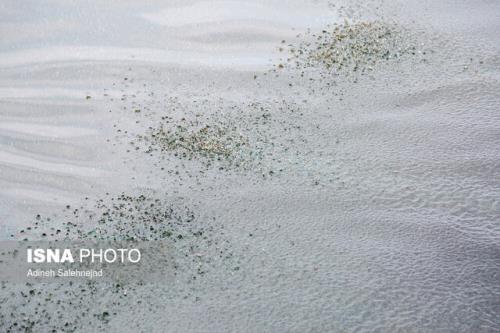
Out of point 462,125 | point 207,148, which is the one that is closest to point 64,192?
point 207,148

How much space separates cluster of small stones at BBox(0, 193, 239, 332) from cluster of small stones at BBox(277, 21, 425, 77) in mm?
1126

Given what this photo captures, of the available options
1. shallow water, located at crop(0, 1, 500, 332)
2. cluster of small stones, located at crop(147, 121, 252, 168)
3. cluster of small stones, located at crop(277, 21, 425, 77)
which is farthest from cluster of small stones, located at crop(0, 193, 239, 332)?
cluster of small stones, located at crop(277, 21, 425, 77)

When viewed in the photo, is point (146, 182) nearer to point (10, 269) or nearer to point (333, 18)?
point (10, 269)

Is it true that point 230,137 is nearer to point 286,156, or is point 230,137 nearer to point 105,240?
point 286,156

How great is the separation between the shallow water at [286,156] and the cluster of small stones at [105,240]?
40 millimetres

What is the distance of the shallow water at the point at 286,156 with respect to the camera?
2.28m

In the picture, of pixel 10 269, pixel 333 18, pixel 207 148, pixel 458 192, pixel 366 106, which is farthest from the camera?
pixel 333 18

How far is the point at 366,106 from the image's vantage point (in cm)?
310

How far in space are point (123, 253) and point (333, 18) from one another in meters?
1.86

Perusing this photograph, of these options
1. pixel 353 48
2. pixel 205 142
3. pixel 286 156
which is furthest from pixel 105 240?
pixel 353 48

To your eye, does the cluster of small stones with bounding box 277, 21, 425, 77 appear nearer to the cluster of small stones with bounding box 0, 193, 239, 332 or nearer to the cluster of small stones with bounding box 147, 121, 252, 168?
the cluster of small stones with bounding box 147, 121, 252, 168

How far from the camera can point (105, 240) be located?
250cm

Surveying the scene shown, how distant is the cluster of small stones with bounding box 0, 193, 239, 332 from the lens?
7.29 feet

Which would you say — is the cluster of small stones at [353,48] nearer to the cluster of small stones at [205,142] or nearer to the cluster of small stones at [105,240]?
the cluster of small stones at [205,142]
